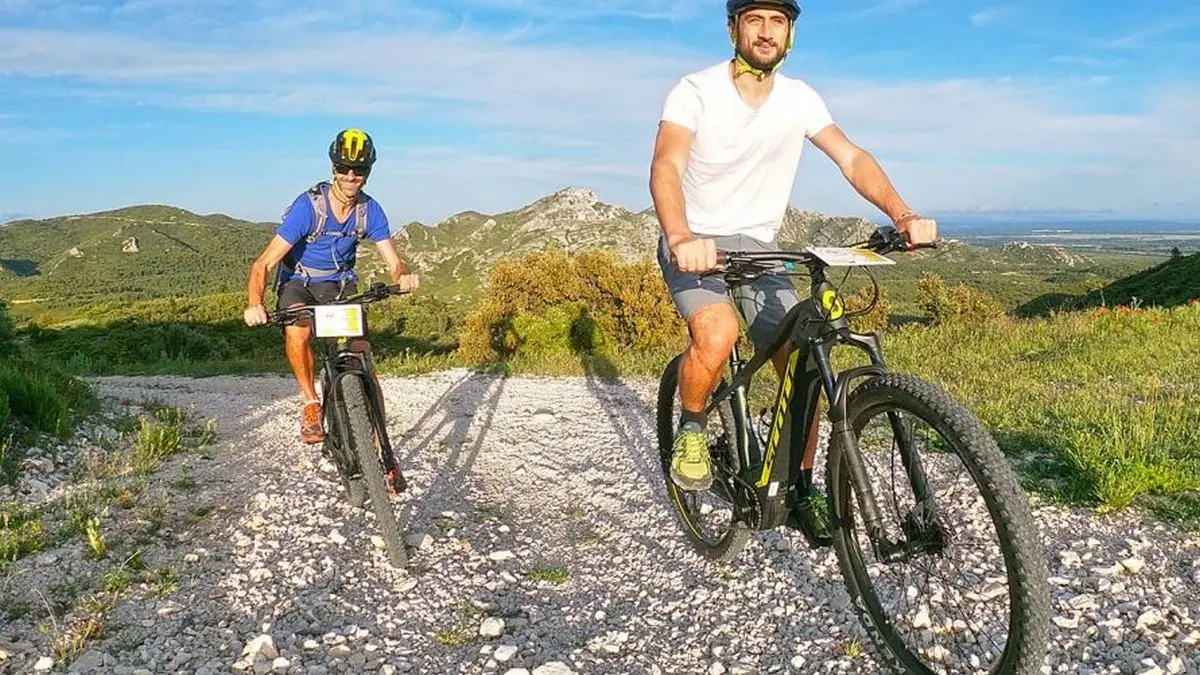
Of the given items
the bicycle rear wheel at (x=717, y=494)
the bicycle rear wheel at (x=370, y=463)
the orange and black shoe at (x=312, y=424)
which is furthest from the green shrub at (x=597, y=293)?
the bicycle rear wheel at (x=717, y=494)

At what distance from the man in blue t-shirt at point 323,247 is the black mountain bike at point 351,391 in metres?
0.36

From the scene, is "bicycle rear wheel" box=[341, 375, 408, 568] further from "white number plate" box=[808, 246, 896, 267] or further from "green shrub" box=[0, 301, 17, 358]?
"green shrub" box=[0, 301, 17, 358]

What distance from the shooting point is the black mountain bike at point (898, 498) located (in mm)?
3014

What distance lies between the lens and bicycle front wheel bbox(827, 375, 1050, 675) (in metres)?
2.97

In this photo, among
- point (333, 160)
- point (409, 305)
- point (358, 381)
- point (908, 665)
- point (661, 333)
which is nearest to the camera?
point (908, 665)

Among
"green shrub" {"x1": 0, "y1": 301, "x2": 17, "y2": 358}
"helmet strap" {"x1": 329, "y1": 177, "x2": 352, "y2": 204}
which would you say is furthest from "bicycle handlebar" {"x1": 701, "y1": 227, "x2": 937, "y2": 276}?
"green shrub" {"x1": 0, "y1": 301, "x2": 17, "y2": 358}

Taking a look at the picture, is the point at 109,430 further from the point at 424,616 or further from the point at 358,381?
the point at 424,616

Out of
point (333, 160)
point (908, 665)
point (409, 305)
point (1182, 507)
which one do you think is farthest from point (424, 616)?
point (409, 305)

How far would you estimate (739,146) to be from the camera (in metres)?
4.46

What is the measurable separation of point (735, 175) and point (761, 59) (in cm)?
64

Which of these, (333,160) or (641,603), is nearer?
(641,603)

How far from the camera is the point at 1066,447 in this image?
6344mm

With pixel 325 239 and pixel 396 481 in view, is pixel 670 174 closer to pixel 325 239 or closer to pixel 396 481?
pixel 396 481

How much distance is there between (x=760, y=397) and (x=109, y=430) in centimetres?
751
